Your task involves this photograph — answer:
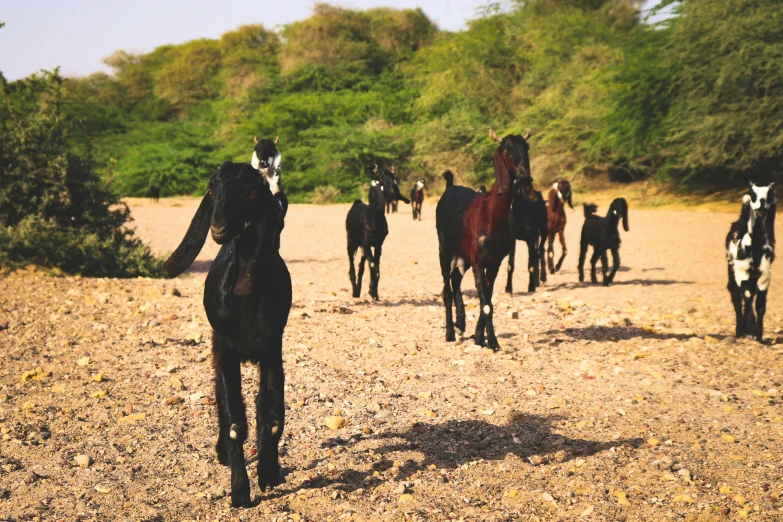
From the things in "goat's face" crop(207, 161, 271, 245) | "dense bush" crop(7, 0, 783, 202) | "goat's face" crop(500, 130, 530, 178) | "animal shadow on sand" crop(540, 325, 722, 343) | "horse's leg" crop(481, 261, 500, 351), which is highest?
"dense bush" crop(7, 0, 783, 202)

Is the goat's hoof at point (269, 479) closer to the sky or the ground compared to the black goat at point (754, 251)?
closer to the ground

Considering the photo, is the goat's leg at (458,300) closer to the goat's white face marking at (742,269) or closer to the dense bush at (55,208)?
the goat's white face marking at (742,269)

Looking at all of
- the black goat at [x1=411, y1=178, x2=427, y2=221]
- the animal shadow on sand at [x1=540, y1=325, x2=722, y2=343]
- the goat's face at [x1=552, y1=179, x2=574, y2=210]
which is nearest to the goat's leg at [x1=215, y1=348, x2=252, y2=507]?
the animal shadow on sand at [x1=540, y1=325, x2=722, y2=343]

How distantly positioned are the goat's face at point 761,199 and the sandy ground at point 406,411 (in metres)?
1.57

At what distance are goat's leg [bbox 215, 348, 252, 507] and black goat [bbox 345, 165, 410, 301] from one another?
7.13 meters

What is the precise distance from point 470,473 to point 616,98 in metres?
30.8

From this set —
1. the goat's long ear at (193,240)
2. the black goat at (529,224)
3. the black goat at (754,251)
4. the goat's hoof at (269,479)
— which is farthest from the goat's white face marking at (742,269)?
the goat's long ear at (193,240)

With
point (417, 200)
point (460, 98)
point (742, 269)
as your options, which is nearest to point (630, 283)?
point (742, 269)

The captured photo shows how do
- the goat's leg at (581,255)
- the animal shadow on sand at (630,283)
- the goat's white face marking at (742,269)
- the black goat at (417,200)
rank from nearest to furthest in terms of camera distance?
1. the goat's white face marking at (742,269)
2. the animal shadow on sand at (630,283)
3. the goat's leg at (581,255)
4. the black goat at (417,200)

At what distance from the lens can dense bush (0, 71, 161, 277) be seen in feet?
43.4

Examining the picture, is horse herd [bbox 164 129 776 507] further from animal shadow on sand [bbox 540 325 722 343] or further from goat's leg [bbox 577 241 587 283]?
animal shadow on sand [bbox 540 325 722 343]

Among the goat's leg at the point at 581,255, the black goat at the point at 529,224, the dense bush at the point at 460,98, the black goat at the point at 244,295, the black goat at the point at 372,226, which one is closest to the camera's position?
the black goat at the point at 244,295

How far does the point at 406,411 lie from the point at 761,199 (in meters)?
5.32

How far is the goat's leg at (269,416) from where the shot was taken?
459 cm
